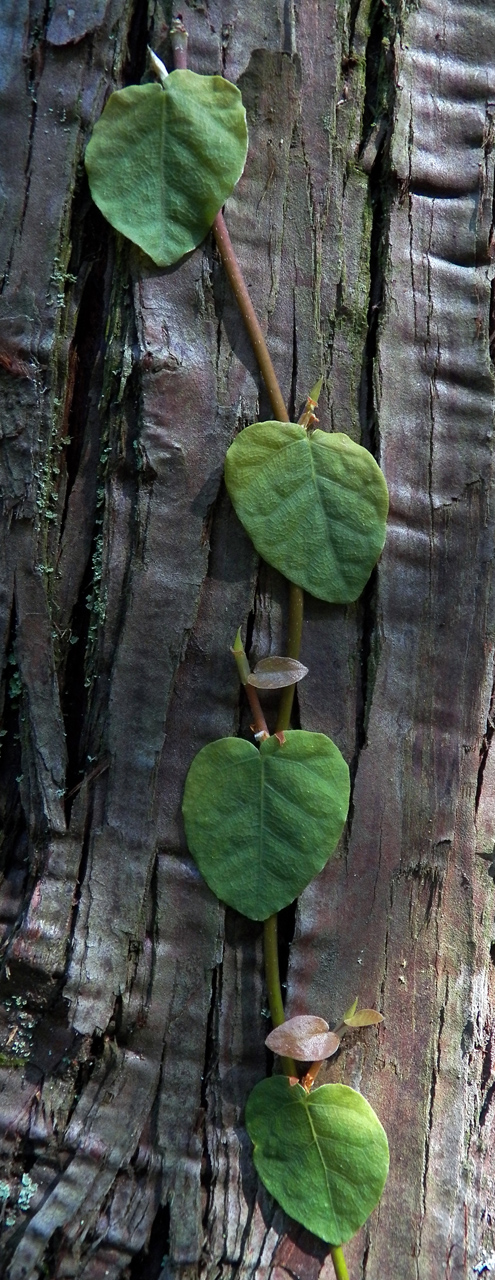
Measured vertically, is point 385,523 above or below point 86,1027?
above

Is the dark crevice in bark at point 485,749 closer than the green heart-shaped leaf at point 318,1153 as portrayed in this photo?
No

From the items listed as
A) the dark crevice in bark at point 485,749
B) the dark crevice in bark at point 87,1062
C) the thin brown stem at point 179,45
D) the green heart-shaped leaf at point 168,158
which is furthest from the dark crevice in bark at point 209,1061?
the thin brown stem at point 179,45

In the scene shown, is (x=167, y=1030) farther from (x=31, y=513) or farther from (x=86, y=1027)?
(x=31, y=513)

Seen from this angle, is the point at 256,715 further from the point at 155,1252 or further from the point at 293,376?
the point at 155,1252

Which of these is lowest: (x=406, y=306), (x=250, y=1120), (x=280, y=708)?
(x=250, y=1120)

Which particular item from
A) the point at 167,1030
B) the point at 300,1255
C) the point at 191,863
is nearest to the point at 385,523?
the point at 191,863

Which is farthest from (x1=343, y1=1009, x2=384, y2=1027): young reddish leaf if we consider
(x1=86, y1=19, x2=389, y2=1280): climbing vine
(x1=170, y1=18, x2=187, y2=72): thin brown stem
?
(x1=170, y1=18, x2=187, y2=72): thin brown stem

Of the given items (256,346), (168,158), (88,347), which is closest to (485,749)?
(256,346)

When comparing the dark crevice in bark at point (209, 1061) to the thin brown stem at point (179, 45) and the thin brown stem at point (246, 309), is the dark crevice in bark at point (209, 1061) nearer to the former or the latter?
the thin brown stem at point (246, 309)
